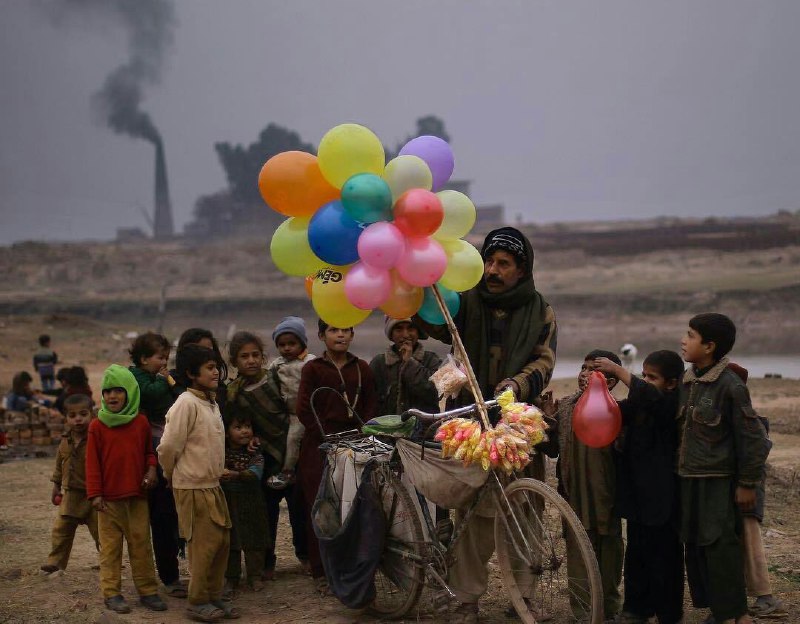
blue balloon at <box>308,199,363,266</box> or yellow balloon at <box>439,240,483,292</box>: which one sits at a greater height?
blue balloon at <box>308,199,363,266</box>

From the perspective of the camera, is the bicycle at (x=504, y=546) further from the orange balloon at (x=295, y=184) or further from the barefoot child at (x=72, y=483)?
the barefoot child at (x=72, y=483)

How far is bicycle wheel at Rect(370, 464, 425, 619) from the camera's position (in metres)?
5.01

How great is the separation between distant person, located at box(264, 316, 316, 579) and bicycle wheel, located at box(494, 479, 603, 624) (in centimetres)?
166

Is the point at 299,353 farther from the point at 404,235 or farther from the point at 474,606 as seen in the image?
the point at 474,606

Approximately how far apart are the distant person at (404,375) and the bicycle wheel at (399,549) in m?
1.24

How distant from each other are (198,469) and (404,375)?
1.58m

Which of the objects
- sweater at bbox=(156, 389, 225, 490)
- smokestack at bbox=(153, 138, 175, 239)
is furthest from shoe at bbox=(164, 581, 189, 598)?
smokestack at bbox=(153, 138, 175, 239)

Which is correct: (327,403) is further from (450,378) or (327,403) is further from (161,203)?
(161,203)

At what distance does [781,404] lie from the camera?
14289mm

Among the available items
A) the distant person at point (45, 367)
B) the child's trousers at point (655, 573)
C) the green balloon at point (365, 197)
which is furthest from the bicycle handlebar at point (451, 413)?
the distant person at point (45, 367)

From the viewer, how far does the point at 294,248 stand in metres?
5.12

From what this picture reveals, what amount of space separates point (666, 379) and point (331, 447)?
1.69 m

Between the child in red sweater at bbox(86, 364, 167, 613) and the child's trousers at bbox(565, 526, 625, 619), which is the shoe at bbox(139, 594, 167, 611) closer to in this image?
the child in red sweater at bbox(86, 364, 167, 613)

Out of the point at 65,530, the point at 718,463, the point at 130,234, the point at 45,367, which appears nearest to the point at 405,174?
the point at 718,463
